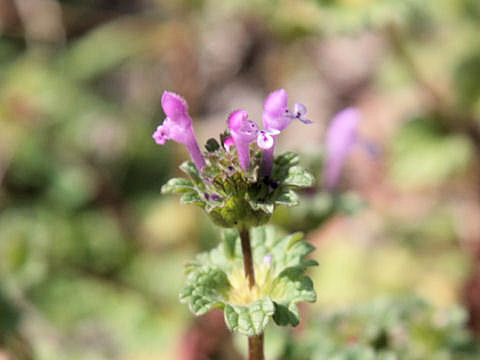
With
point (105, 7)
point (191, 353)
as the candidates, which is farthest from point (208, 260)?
point (105, 7)

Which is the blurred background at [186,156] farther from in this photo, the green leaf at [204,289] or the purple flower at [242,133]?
the purple flower at [242,133]

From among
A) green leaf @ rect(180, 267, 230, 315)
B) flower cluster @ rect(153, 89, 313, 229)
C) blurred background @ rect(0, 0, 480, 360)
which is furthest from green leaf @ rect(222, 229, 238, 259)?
blurred background @ rect(0, 0, 480, 360)

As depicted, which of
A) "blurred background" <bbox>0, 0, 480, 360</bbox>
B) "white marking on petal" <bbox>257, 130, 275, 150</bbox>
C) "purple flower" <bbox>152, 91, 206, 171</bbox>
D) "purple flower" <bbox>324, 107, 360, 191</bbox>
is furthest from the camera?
"blurred background" <bbox>0, 0, 480, 360</bbox>

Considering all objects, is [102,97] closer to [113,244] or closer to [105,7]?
[105,7]

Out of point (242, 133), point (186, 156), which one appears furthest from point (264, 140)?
point (186, 156)

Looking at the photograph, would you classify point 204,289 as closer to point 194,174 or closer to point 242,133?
point 194,174

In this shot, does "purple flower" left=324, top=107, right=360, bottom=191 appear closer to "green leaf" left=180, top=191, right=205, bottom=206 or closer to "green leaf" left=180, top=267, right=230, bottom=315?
"green leaf" left=180, top=267, right=230, bottom=315
